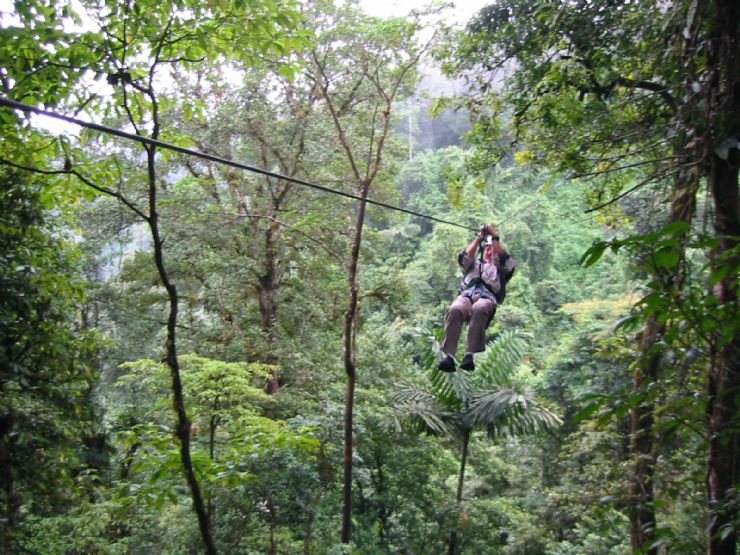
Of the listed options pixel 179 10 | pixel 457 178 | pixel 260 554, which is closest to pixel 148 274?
pixel 260 554

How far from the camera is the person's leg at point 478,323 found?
449cm

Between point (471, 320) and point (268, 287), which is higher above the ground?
point (268, 287)

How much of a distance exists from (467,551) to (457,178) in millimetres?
4787

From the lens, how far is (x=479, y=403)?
24.0ft

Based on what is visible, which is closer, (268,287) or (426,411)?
(426,411)

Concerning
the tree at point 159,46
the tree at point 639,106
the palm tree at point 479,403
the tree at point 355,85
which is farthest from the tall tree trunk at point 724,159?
the palm tree at point 479,403

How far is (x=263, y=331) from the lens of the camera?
31.2ft

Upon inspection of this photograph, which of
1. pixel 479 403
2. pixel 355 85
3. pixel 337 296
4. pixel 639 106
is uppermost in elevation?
pixel 355 85

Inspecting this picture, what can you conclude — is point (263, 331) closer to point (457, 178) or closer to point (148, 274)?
point (148, 274)

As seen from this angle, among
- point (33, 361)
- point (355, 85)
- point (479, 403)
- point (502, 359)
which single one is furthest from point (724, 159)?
point (355, 85)

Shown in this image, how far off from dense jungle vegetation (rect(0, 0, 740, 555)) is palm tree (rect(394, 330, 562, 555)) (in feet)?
0.14

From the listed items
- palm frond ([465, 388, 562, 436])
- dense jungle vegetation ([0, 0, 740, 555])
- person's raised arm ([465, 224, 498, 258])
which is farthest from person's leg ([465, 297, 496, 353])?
palm frond ([465, 388, 562, 436])

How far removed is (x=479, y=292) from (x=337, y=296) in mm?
5549

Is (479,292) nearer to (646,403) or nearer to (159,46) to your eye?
(646,403)
